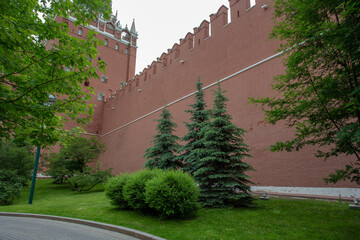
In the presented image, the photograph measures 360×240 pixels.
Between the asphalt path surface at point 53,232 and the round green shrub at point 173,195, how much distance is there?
1231 millimetres

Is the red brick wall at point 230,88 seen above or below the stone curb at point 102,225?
above

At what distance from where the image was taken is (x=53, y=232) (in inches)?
222

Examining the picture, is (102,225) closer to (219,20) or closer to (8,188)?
(8,188)

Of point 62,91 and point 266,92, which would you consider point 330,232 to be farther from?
point 266,92

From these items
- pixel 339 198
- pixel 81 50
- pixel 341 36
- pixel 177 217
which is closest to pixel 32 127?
pixel 81 50

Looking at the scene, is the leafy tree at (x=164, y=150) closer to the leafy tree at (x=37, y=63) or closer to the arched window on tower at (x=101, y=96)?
the leafy tree at (x=37, y=63)

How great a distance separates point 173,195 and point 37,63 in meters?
4.46

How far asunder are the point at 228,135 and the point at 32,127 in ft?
20.0

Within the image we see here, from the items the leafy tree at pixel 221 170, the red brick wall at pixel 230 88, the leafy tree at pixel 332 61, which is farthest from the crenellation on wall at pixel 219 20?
the leafy tree at pixel 332 61

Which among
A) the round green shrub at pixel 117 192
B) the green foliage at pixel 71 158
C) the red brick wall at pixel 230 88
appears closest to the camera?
the round green shrub at pixel 117 192

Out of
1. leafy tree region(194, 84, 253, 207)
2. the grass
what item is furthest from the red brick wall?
leafy tree region(194, 84, 253, 207)

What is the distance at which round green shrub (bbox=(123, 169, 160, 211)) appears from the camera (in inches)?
281

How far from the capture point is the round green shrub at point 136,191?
23.4ft

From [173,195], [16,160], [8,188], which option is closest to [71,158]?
[16,160]
